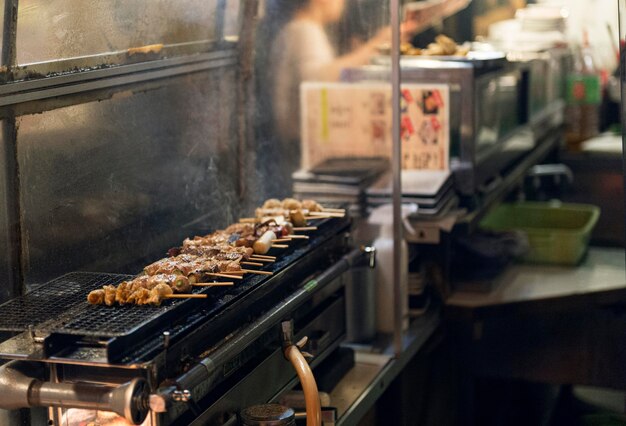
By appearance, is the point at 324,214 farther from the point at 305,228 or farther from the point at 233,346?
the point at 233,346

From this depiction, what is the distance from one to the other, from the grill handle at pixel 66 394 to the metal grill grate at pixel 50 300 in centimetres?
12

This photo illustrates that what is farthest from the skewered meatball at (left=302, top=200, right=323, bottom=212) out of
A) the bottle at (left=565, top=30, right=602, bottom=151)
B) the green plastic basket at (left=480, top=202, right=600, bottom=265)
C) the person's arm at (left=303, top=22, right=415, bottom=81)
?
the bottle at (left=565, top=30, right=602, bottom=151)

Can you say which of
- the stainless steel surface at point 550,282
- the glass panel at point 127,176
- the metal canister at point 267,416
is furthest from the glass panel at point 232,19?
the stainless steel surface at point 550,282

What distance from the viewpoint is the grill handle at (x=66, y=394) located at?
A: 2.02 meters

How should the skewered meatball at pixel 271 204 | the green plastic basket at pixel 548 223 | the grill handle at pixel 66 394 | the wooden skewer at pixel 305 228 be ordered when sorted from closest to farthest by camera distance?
1. the grill handle at pixel 66 394
2. the wooden skewer at pixel 305 228
3. the skewered meatball at pixel 271 204
4. the green plastic basket at pixel 548 223

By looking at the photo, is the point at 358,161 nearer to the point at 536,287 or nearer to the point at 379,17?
the point at 379,17

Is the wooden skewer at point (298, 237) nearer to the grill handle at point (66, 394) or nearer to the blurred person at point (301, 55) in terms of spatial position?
the blurred person at point (301, 55)

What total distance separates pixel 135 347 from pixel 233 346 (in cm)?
34

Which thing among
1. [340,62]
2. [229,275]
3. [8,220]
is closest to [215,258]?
[229,275]

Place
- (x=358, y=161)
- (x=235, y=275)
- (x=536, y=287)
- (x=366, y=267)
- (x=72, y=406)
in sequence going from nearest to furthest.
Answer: (x=72, y=406)
(x=235, y=275)
(x=366, y=267)
(x=358, y=161)
(x=536, y=287)

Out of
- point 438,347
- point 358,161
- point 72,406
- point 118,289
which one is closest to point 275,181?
point 358,161

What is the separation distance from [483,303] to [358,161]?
984mm

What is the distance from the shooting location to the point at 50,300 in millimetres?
2377

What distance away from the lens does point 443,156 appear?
4320 millimetres
